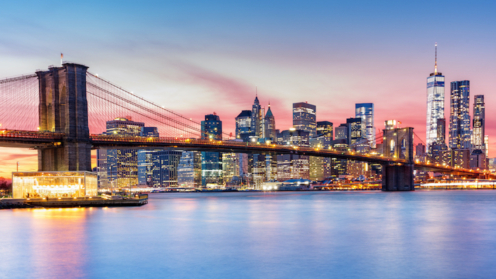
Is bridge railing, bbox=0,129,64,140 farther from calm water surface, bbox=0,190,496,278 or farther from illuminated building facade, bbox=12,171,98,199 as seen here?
calm water surface, bbox=0,190,496,278

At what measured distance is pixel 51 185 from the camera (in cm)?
5012

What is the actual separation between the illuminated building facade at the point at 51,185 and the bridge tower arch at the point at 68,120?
2.62m

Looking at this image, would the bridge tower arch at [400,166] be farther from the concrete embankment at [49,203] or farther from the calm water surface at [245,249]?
the calm water surface at [245,249]

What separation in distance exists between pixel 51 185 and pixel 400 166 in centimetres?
7979

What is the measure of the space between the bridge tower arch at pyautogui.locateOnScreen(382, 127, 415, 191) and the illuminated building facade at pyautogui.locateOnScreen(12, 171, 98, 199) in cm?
→ 7360

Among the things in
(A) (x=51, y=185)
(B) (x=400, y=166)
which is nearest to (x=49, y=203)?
(A) (x=51, y=185)

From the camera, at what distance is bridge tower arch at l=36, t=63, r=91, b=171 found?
52844mm

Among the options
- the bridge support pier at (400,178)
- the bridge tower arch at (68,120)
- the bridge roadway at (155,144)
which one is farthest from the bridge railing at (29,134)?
the bridge support pier at (400,178)

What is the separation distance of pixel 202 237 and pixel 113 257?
7.50m

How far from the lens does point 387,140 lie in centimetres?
11800

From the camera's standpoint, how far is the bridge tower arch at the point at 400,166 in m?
106

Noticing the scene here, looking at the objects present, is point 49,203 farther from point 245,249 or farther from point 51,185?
point 245,249

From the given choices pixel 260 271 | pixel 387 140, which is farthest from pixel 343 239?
pixel 387 140

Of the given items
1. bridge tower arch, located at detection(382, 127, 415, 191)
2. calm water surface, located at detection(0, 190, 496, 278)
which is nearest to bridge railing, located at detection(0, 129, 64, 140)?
calm water surface, located at detection(0, 190, 496, 278)
